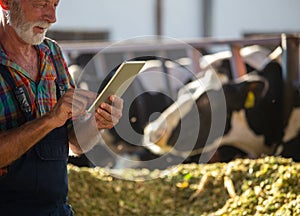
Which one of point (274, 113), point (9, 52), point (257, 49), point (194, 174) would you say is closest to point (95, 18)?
point (257, 49)

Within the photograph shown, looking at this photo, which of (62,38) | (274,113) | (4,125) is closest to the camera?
(4,125)

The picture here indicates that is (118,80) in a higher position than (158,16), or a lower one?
higher

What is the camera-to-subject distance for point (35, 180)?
2922 mm

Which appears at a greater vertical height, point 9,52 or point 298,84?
point 9,52

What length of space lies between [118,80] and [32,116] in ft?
1.28

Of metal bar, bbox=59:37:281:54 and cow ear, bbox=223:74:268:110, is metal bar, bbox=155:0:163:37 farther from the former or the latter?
cow ear, bbox=223:74:268:110

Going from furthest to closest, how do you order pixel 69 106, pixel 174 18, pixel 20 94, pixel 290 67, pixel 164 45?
pixel 174 18, pixel 164 45, pixel 290 67, pixel 20 94, pixel 69 106

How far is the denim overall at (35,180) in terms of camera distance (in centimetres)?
290

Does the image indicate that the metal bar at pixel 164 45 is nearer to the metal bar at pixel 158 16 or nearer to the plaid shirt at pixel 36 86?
the plaid shirt at pixel 36 86

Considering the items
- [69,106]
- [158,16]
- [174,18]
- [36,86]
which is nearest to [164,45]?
[36,86]

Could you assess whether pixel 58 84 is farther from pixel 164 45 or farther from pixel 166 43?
pixel 166 43

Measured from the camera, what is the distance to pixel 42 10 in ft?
9.73

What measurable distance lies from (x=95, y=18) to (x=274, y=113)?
8424 mm

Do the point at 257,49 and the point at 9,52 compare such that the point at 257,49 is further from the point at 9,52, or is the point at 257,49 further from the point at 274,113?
the point at 9,52
